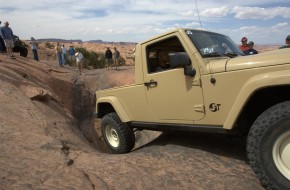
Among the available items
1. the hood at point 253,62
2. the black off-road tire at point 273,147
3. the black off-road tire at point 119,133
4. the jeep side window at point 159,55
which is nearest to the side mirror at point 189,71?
the hood at point 253,62

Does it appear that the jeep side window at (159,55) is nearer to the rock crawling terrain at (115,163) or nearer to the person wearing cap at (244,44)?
the rock crawling terrain at (115,163)

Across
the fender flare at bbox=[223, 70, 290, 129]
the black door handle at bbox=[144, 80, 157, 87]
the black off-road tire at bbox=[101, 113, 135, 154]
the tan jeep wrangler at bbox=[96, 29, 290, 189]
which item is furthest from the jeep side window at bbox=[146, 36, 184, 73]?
the fender flare at bbox=[223, 70, 290, 129]

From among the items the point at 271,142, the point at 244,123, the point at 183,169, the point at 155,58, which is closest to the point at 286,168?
the point at 271,142

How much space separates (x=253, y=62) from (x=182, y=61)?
0.87m

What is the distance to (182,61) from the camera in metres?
3.96

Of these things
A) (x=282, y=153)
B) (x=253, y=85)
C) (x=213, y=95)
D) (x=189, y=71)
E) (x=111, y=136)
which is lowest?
(x=111, y=136)

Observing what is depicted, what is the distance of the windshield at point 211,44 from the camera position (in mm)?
4250

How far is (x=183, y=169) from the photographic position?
414cm

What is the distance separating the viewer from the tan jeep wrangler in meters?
3.23

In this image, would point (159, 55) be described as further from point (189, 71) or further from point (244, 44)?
point (244, 44)

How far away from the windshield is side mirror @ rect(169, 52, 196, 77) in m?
0.25

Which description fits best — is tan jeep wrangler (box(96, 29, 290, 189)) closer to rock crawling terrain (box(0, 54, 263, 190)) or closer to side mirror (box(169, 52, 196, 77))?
side mirror (box(169, 52, 196, 77))

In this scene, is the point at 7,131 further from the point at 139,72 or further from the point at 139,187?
the point at 139,187

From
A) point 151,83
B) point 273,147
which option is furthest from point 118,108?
point 273,147
